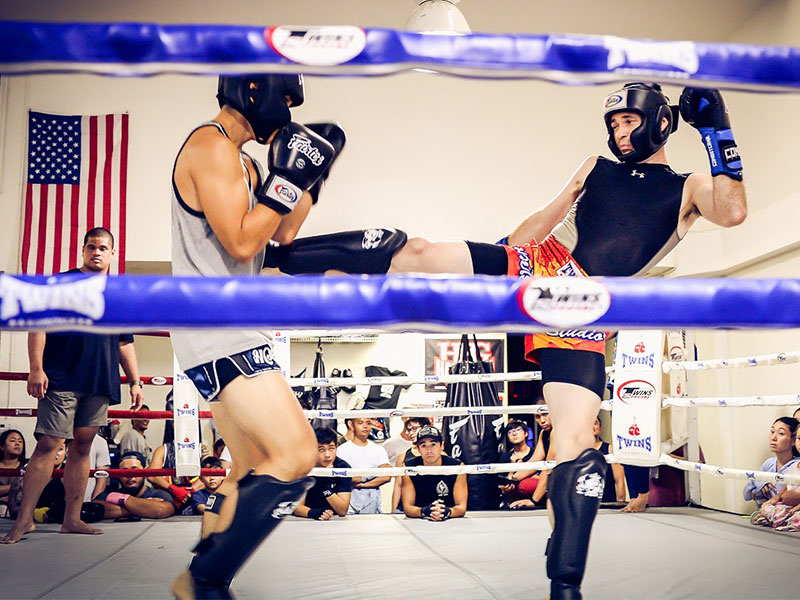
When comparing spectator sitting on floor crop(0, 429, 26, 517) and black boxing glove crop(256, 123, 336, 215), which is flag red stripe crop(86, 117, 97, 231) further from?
black boxing glove crop(256, 123, 336, 215)

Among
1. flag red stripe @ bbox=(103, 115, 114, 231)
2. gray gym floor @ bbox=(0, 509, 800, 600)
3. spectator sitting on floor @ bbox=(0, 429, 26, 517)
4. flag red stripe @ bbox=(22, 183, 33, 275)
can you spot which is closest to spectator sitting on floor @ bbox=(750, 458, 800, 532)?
gray gym floor @ bbox=(0, 509, 800, 600)

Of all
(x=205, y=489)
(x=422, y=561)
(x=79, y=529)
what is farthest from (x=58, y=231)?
(x=422, y=561)

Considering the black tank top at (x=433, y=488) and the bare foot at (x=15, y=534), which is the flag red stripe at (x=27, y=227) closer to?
the bare foot at (x=15, y=534)

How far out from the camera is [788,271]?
440cm

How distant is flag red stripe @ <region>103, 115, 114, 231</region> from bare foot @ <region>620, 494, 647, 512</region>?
3562 millimetres

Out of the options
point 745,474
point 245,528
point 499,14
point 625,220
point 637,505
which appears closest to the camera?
point 245,528

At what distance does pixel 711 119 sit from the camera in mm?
1393

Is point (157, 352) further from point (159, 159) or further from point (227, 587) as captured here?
point (227, 587)

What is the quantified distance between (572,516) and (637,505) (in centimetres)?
226

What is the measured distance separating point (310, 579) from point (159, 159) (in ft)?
12.5

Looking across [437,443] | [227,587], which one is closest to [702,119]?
[227,587]

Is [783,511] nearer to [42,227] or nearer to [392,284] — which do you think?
[392,284]

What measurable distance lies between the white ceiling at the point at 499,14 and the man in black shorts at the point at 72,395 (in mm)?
2827

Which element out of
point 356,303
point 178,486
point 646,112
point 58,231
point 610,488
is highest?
point 58,231
